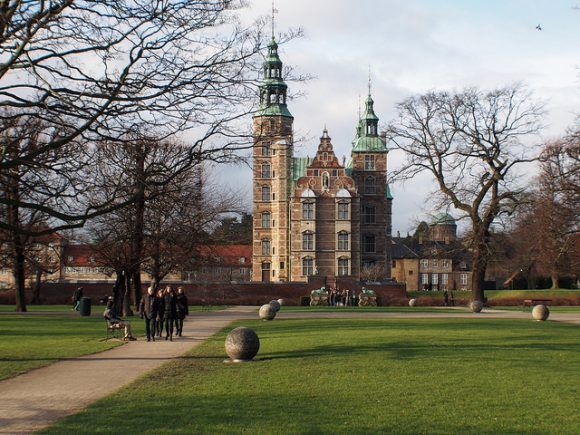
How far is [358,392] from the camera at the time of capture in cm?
1430

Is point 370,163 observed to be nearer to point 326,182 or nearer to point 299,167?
point 326,182

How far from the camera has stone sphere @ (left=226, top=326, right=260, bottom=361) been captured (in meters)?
19.4

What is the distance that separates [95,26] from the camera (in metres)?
16.1

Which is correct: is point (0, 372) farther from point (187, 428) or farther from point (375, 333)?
point (375, 333)

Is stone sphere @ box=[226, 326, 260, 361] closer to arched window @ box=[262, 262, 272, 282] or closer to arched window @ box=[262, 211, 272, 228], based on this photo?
arched window @ box=[262, 262, 272, 282]

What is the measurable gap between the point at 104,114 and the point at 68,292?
5685cm

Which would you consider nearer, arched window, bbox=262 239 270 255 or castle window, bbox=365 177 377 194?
arched window, bbox=262 239 270 255

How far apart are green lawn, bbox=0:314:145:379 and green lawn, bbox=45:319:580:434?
3.45 m

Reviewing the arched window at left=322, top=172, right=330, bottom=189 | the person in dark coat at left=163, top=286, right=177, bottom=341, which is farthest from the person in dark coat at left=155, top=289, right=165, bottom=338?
the arched window at left=322, top=172, right=330, bottom=189

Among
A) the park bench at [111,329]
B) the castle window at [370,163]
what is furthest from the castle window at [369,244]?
the park bench at [111,329]

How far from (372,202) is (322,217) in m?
7.54

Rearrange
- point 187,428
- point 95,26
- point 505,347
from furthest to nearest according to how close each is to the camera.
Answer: point 505,347 < point 95,26 < point 187,428

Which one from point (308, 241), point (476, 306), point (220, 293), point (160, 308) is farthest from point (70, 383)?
point (308, 241)

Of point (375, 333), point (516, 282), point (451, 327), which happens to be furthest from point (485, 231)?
point (516, 282)
